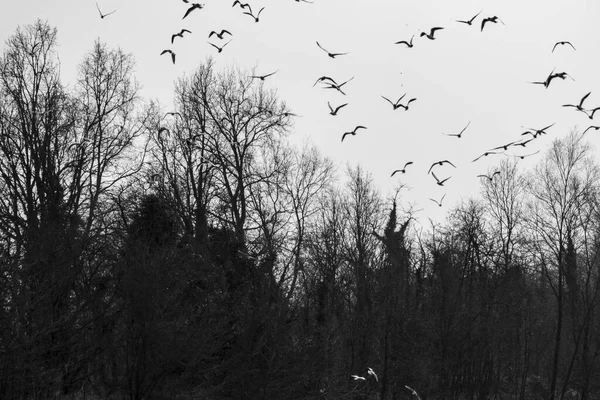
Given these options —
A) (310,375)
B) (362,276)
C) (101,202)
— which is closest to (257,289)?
(310,375)

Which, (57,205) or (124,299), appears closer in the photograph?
(124,299)

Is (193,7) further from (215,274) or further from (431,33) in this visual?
(215,274)

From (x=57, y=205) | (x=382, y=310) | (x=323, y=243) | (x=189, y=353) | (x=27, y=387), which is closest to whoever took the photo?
(x=27, y=387)

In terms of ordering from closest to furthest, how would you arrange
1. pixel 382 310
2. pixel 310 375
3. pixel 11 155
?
1. pixel 310 375
2. pixel 11 155
3. pixel 382 310

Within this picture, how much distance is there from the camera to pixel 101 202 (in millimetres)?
29391

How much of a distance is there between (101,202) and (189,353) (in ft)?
31.8

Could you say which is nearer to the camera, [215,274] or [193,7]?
[193,7]

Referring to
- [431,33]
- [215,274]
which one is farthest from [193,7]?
[215,274]

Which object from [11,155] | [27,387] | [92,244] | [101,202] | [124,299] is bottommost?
[27,387]

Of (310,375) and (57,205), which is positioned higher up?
(57,205)

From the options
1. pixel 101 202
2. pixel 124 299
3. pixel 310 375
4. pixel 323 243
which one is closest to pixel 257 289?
pixel 310 375

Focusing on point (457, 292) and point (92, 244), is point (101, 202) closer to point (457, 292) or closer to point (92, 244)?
point (92, 244)

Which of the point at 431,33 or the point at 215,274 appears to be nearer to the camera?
the point at 431,33

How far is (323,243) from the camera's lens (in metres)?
40.4
